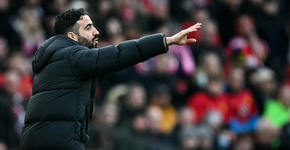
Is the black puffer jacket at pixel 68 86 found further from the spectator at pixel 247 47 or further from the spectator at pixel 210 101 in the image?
the spectator at pixel 247 47

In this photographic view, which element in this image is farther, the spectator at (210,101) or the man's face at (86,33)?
the spectator at (210,101)

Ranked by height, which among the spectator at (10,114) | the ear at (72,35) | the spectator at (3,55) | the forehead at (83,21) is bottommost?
the spectator at (10,114)

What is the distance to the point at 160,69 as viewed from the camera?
11.6m

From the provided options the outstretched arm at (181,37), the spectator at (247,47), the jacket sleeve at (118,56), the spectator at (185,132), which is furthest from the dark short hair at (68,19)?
the spectator at (247,47)

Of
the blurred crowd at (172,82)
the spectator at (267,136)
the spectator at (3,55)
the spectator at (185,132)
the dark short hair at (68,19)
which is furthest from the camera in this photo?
the spectator at (185,132)

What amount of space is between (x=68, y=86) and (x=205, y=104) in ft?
19.3

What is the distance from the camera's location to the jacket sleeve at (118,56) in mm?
5812

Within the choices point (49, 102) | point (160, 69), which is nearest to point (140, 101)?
point (160, 69)

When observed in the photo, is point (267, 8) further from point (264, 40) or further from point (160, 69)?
point (160, 69)

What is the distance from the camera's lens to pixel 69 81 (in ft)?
19.4

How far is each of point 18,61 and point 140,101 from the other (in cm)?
184

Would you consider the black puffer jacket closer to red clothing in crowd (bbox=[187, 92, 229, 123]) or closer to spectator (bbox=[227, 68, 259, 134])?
red clothing in crowd (bbox=[187, 92, 229, 123])

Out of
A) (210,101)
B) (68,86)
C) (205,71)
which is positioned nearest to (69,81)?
(68,86)

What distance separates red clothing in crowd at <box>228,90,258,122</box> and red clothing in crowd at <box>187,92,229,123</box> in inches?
4.7
